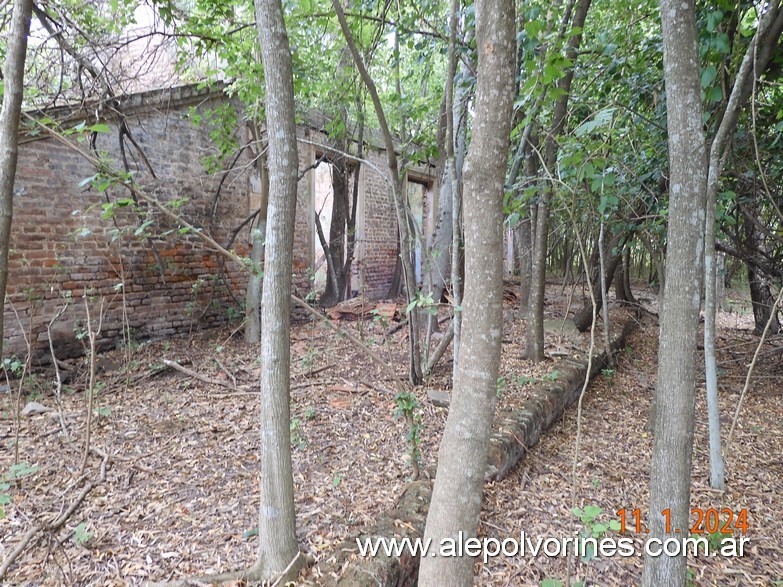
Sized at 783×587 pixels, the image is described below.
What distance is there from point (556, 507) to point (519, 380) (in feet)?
5.13

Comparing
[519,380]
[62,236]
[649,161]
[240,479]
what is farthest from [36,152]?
Answer: [649,161]

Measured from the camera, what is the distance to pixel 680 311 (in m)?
1.65

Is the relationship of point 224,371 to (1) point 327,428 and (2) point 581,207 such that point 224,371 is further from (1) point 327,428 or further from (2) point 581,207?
(2) point 581,207

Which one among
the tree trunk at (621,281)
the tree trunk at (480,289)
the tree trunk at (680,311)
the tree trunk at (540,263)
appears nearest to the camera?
the tree trunk at (480,289)

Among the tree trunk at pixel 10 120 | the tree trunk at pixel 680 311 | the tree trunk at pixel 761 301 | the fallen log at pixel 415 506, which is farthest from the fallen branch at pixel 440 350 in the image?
the tree trunk at pixel 761 301

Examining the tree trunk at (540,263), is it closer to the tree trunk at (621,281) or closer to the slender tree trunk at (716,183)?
the slender tree trunk at (716,183)

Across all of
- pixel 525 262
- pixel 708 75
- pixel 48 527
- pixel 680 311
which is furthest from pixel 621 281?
pixel 48 527

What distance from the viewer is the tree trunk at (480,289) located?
138 centimetres

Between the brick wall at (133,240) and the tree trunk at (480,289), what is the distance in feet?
9.95

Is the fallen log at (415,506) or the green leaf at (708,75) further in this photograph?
the green leaf at (708,75)

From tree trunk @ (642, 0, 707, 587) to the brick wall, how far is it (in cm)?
331

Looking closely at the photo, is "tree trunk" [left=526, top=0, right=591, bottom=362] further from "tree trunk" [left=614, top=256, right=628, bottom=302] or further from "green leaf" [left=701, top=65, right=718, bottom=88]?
"tree trunk" [left=614, top=256, right=628, bottom=302]

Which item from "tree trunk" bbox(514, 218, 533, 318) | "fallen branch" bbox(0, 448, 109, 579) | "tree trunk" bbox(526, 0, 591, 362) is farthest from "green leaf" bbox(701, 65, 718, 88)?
"fallen branch" bbox(0, 448, 109, 579)

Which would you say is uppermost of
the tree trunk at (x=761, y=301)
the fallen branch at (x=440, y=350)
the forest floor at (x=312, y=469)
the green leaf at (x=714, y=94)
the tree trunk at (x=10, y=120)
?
the green leaf at (x=714, y=94)
